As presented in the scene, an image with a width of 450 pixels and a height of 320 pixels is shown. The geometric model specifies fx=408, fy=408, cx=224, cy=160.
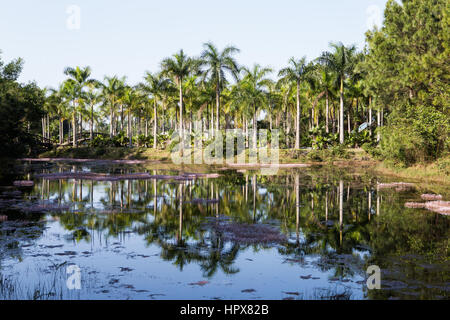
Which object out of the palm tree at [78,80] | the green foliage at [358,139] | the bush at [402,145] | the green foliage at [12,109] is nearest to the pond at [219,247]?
the bush at [402,145]

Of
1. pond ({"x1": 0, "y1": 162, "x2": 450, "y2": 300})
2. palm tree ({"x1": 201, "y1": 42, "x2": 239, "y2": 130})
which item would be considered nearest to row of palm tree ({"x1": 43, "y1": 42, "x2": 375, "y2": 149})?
palm tree ({"x1": 201, "y1": 42, "x2": 239, "y2": 130})

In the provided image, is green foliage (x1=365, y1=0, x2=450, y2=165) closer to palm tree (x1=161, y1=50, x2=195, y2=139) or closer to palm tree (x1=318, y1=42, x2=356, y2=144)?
palm tree (x1=318, y1=42, x2=356, y2=144)

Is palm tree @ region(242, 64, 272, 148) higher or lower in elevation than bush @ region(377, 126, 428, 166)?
higher

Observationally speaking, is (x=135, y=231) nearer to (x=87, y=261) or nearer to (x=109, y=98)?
(x=87, y=261)

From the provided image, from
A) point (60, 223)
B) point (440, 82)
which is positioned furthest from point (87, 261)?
point (440, 82)

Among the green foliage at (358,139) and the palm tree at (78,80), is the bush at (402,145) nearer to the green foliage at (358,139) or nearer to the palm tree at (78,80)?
the green foliage at (358,139)

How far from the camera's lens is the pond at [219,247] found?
8195 mm

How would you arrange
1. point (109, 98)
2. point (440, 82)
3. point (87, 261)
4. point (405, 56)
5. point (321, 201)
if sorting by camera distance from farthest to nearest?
point (109, 98) → point (405, 56) → point (440, 82) → point (321, 201) → point (87, 261)

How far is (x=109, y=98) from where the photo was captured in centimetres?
7238

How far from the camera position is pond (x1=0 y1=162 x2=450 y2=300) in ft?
26.9

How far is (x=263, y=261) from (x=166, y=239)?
3.44 metres

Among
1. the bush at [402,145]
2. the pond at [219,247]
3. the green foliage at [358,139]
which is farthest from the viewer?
the green foliage at [358,139]

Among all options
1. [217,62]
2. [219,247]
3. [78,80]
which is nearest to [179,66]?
[217,62]

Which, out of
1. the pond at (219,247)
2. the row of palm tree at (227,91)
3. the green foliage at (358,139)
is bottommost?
the pond at (219,247)
